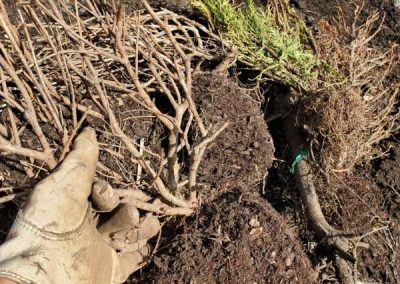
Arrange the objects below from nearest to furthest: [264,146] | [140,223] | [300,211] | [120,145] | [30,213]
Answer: [30,213] → [140,223] → [120,145] → [264,146] → [300,211]

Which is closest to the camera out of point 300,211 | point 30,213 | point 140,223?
point 30,213

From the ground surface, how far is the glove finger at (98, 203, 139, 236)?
26 cm

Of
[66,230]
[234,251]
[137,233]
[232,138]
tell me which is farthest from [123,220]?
[232,138]

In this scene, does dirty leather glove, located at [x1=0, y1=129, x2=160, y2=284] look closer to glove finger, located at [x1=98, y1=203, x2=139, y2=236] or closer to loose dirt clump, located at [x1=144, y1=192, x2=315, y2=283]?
glove finger, located at [x1=98, y1=203, x2=139, y2=236]

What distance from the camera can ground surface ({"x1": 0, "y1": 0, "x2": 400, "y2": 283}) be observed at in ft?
6.97

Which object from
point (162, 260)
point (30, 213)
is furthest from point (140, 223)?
point (30, 213)

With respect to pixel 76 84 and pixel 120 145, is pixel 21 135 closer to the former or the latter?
pixel 76 84

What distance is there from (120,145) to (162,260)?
0.60 meters

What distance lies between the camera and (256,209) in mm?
2252

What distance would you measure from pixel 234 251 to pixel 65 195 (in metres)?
0.83

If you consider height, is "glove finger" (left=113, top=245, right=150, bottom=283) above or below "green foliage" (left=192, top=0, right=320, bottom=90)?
below

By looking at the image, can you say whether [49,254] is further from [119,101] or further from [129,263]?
[119,101]

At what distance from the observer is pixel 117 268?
6.98 feet

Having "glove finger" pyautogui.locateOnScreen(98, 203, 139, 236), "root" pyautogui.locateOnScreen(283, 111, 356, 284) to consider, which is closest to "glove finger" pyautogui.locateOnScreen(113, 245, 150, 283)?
"glove finger" pyautogui.locateOnScreen(98, 203, 139, 236)
